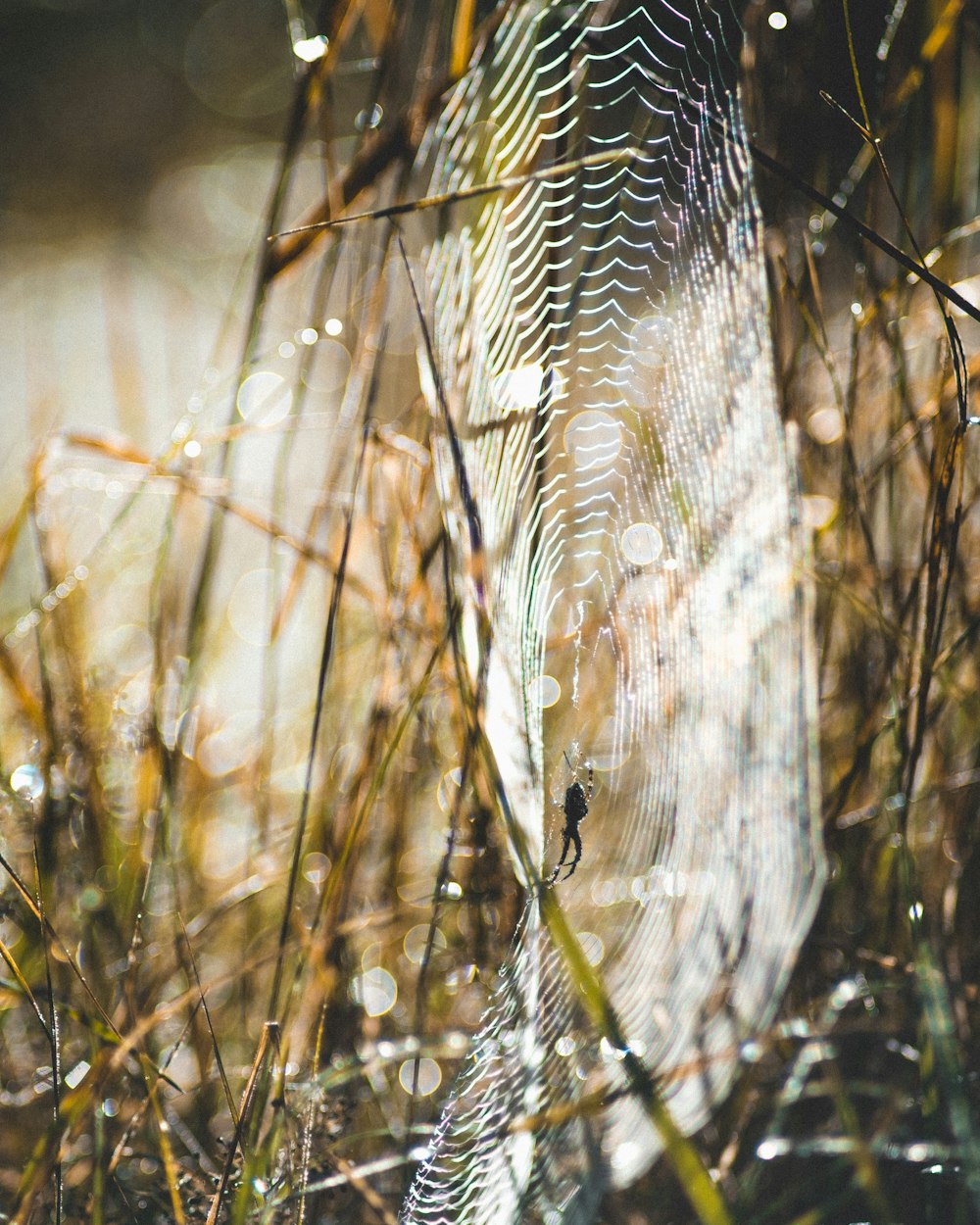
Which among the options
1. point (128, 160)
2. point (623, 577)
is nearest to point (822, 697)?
point (623, 577)

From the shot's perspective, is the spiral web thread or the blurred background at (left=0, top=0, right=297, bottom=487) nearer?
the spiral web thread

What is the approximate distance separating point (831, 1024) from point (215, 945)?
2.00 feet

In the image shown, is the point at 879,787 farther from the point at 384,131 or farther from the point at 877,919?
the point at 384,131

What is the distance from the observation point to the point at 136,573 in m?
1.27

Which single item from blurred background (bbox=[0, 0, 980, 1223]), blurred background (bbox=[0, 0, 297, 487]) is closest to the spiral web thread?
blurred background (bbox=[0, 0, 980, 1223])

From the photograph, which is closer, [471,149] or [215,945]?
[471,149]

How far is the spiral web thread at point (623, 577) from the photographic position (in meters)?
0.69

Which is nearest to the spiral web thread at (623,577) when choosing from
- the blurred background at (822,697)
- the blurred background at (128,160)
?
the blurred background at (822,697)

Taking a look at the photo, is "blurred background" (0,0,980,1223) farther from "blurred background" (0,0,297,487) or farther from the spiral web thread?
"blurred background" (0,0,297,487)

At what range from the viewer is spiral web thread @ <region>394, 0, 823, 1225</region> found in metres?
0.69

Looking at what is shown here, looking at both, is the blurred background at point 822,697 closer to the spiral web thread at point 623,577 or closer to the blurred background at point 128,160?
the spiral web thread at point 623,577

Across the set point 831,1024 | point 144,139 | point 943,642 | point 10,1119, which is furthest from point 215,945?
point 144,139

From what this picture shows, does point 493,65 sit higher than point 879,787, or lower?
higher

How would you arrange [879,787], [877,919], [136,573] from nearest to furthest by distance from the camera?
1. [877,919]
2. [879,787]
3. [136,573]
